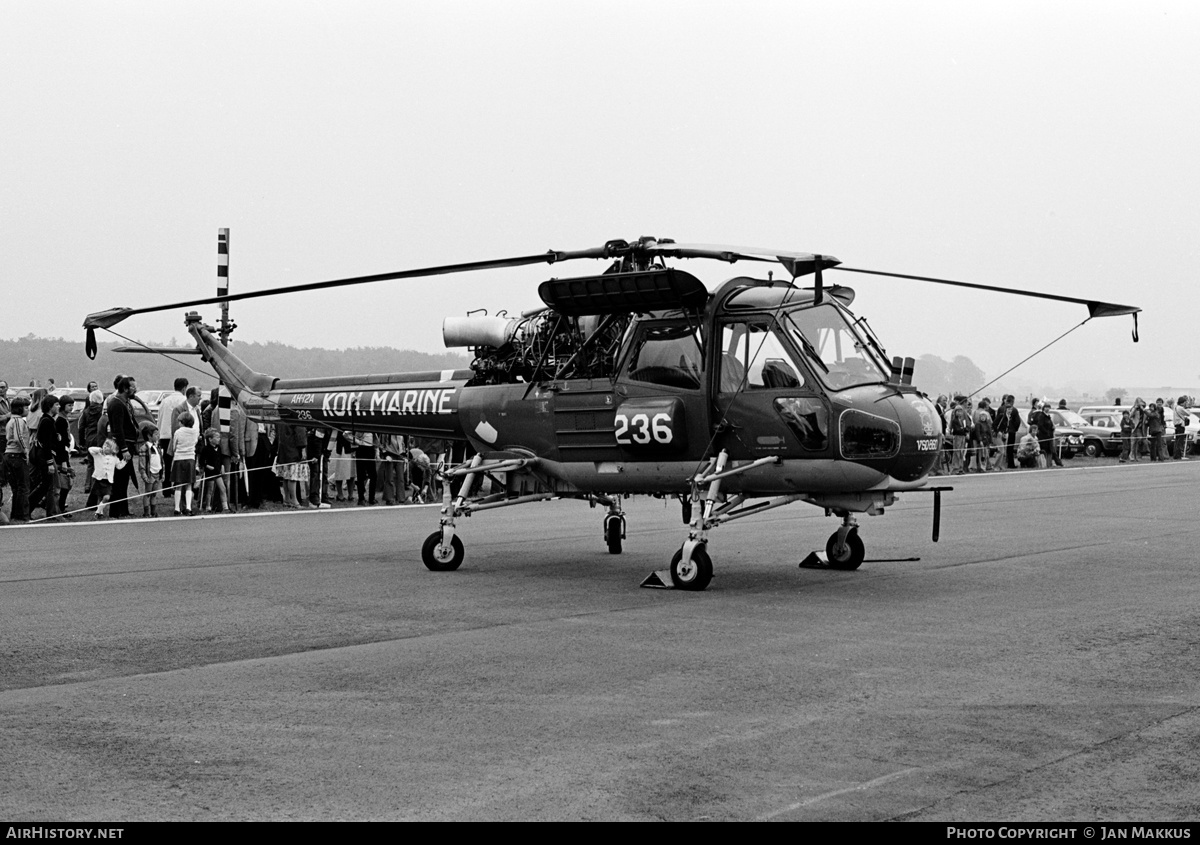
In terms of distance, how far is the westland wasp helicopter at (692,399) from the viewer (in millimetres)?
12281

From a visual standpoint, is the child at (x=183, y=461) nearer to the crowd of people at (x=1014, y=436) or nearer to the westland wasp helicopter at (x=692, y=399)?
the westland wasp helicopter at (x=692, y=399)

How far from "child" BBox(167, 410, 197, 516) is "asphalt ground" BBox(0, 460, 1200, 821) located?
5.61m

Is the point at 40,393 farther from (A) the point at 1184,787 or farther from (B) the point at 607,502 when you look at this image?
(A) the point at 1184,787

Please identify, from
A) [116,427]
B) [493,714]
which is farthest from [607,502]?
[116,427]

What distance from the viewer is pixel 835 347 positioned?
1262 cm

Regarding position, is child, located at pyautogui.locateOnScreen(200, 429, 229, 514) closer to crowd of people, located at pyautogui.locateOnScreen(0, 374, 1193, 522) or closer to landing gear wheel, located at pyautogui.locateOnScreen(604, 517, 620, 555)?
crowd of people, located at pyautogui.locateOnScreen(0, 374, 1193, 522)

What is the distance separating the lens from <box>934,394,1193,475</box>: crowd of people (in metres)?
36.3

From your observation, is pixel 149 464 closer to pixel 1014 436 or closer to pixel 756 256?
pixel 756 256

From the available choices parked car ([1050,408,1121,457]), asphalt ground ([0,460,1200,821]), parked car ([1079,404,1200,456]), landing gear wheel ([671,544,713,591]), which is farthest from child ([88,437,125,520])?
parked car ([1079,404,1200,456])

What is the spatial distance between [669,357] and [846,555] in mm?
2771

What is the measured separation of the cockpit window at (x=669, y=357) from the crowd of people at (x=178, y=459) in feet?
25.3

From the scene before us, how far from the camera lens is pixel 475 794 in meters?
5.66

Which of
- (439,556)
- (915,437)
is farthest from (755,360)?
(439,556)

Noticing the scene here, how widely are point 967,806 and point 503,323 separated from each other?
9.62 meters
